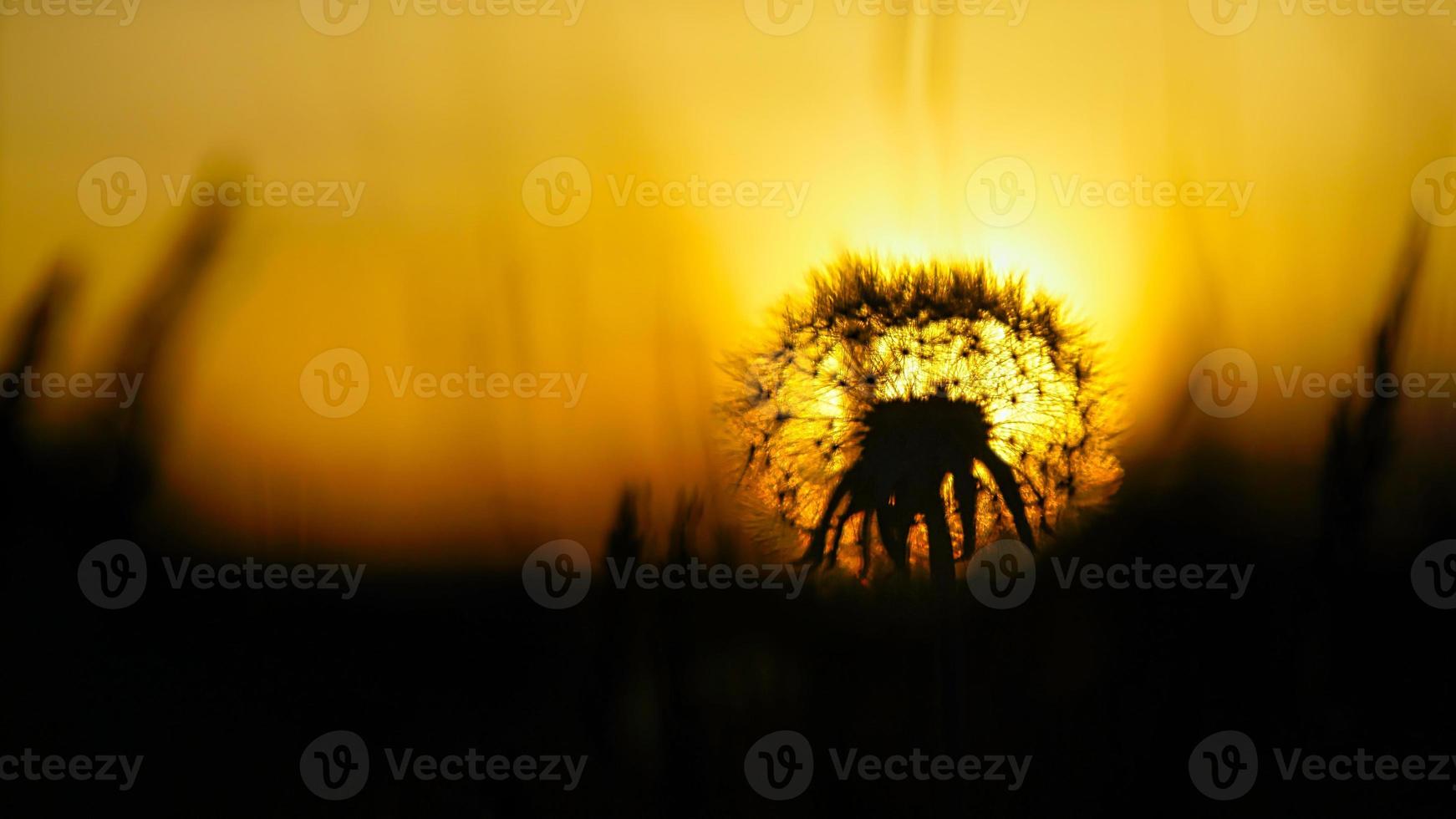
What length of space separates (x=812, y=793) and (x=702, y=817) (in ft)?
1.66

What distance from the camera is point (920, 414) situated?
3.25m

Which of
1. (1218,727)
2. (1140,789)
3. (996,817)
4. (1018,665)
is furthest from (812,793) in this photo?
(1218,727)

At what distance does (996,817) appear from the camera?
3.51m

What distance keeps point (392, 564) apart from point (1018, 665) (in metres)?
2.83

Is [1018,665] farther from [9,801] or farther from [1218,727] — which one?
[9,801]

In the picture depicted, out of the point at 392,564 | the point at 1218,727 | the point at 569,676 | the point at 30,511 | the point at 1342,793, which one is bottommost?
the point at 1342,793

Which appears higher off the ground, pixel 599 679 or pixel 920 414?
pixel 920 414

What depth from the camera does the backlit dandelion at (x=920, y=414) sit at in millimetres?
3266

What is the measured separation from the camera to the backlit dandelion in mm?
3266

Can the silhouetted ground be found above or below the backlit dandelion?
below

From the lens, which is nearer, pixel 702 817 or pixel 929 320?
pixel 929 320

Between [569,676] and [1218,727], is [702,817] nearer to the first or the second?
[569,676]

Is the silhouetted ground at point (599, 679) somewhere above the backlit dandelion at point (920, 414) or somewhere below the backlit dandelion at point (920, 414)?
below

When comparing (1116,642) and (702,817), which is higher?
(1116,642)
